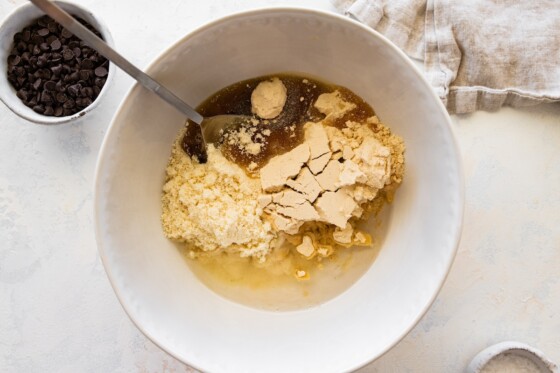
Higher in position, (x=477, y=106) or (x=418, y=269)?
(x=477, y=106)

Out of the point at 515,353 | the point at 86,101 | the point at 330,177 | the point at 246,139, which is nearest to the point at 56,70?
the point at 86,101

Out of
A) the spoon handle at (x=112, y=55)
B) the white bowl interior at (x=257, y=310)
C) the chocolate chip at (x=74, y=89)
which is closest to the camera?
the spoon handle at (x=112, y=55)

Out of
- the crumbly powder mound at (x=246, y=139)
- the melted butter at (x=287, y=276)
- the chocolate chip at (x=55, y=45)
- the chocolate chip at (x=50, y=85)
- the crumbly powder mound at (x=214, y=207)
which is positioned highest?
the chocolate chip at (x=55, y=45)

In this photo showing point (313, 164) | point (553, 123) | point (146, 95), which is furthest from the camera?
point (553, 123)

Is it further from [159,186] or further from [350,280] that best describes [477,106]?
[159,186]

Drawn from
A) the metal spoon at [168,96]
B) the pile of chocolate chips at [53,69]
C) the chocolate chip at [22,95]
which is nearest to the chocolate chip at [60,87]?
the pile of chocolate chips at [53,69]

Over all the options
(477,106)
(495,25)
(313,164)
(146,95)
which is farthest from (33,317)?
(495,25)

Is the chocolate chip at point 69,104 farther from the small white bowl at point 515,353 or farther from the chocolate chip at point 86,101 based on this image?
the small white bowl at point 515,353
